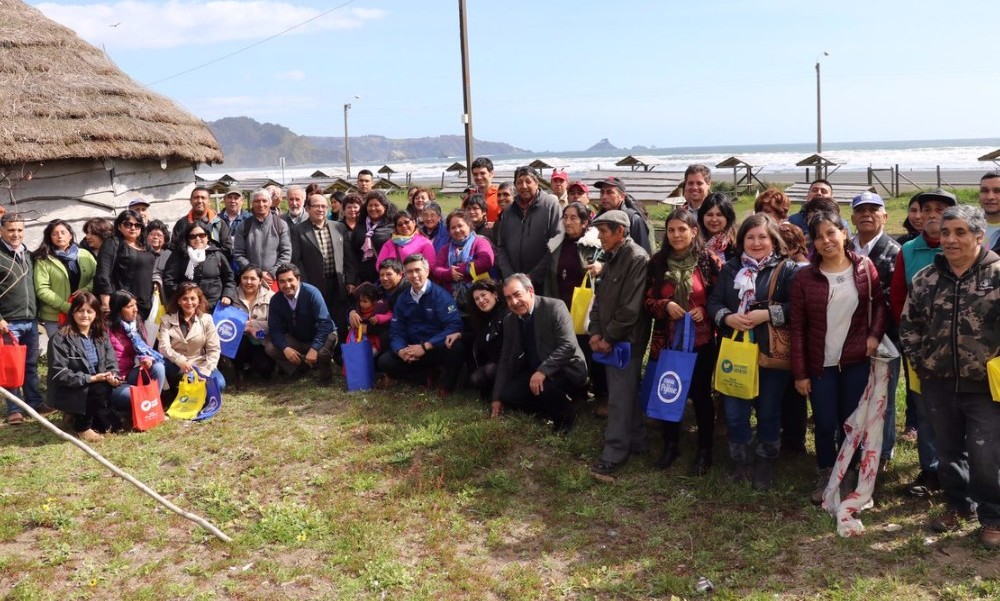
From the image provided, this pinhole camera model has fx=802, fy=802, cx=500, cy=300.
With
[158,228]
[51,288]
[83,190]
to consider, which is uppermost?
[83,190]

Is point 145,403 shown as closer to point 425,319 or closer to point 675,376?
point 425,319

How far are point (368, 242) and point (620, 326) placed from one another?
3.49 metres

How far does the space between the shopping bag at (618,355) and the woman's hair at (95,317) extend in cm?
413

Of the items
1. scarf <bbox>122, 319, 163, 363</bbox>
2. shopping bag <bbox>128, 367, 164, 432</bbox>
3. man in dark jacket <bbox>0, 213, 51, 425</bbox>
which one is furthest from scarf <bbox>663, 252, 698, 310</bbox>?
man in dark jacket <bbox>0, 213, 51, 425</bbox>

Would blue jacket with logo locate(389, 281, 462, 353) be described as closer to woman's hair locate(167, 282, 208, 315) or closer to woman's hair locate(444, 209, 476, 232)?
woman's hair locate(444, 209, 476, 232)

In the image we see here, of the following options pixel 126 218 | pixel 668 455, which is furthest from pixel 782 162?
pixel 668 455

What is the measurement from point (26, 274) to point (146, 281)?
1005 mm

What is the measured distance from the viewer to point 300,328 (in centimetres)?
775

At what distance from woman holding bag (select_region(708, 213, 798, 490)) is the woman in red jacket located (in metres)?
0.15

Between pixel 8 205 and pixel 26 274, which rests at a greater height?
pixel 8 205

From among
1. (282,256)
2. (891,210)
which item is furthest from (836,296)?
(891,210)

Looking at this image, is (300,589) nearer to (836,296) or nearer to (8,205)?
(836,296)

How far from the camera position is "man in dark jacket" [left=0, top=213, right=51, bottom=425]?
6.88 m

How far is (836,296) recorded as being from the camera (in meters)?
4.64
